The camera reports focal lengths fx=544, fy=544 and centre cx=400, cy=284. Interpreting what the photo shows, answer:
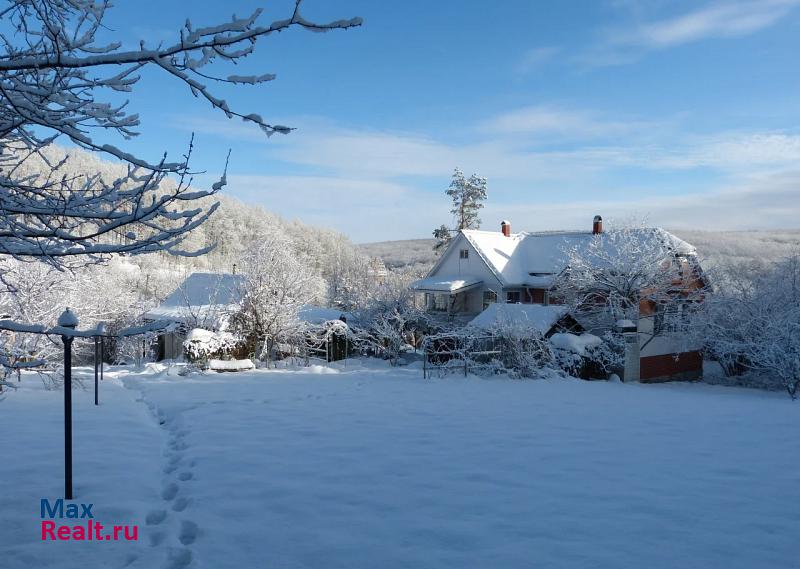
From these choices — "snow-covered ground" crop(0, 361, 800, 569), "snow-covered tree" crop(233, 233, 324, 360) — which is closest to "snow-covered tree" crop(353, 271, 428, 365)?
"snow-covered tree" crop(233, 233, 324, 360)

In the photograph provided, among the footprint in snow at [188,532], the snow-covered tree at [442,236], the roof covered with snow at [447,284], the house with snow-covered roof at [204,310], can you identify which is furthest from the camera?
the snow-covered tree at [442,236]

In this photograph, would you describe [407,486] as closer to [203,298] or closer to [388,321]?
[388,321]

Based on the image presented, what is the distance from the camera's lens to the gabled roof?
27.0 meters

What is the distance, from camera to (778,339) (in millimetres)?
19141

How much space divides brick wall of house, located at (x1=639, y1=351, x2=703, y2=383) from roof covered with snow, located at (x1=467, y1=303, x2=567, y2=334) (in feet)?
18.5

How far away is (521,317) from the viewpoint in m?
21.5

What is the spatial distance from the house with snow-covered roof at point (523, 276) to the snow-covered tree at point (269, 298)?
27.4ft

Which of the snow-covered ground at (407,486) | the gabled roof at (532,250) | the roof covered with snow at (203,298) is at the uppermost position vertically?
the gabled roof at (532,250)

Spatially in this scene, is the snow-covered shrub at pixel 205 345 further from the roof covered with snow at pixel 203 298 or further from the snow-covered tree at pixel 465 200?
the snow-covered tree at pixel 465 200

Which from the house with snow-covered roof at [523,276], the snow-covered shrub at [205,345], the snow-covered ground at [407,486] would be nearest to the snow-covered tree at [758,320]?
the house with snow-covered roof at [523,276]

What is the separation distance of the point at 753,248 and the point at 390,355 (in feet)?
89.2

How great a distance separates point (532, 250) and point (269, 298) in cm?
1612

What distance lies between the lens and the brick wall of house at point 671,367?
80.5ft


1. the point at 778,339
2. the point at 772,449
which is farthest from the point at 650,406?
the point at 778,339
